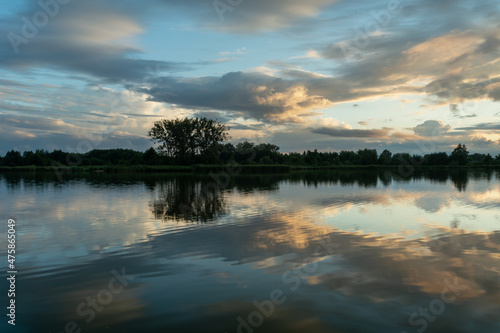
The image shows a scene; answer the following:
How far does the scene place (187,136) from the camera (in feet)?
348

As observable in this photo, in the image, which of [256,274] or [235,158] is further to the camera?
[235,158]

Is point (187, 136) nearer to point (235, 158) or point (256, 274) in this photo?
point (235, 158)

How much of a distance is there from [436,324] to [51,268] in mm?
10188

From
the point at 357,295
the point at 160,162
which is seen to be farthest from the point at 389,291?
the point at 160,162

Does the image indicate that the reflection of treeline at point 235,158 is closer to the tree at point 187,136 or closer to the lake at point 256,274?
the tree at point 187,136

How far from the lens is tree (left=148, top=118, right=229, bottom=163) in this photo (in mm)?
105125

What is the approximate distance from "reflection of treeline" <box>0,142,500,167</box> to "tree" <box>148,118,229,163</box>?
113 inches

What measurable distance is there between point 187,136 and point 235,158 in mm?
42449

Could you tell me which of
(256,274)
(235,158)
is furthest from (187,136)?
(256,274)

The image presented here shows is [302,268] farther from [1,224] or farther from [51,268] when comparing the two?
[1,224]

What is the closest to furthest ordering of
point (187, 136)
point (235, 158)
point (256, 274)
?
point (256, 274)
point (187, 136)
point (235, 158)

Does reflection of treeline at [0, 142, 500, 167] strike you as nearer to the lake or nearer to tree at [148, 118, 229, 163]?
tree at [148, 118, 229, 163]

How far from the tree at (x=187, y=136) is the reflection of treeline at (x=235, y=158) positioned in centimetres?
288

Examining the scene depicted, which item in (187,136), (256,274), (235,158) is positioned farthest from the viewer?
(235,158)
